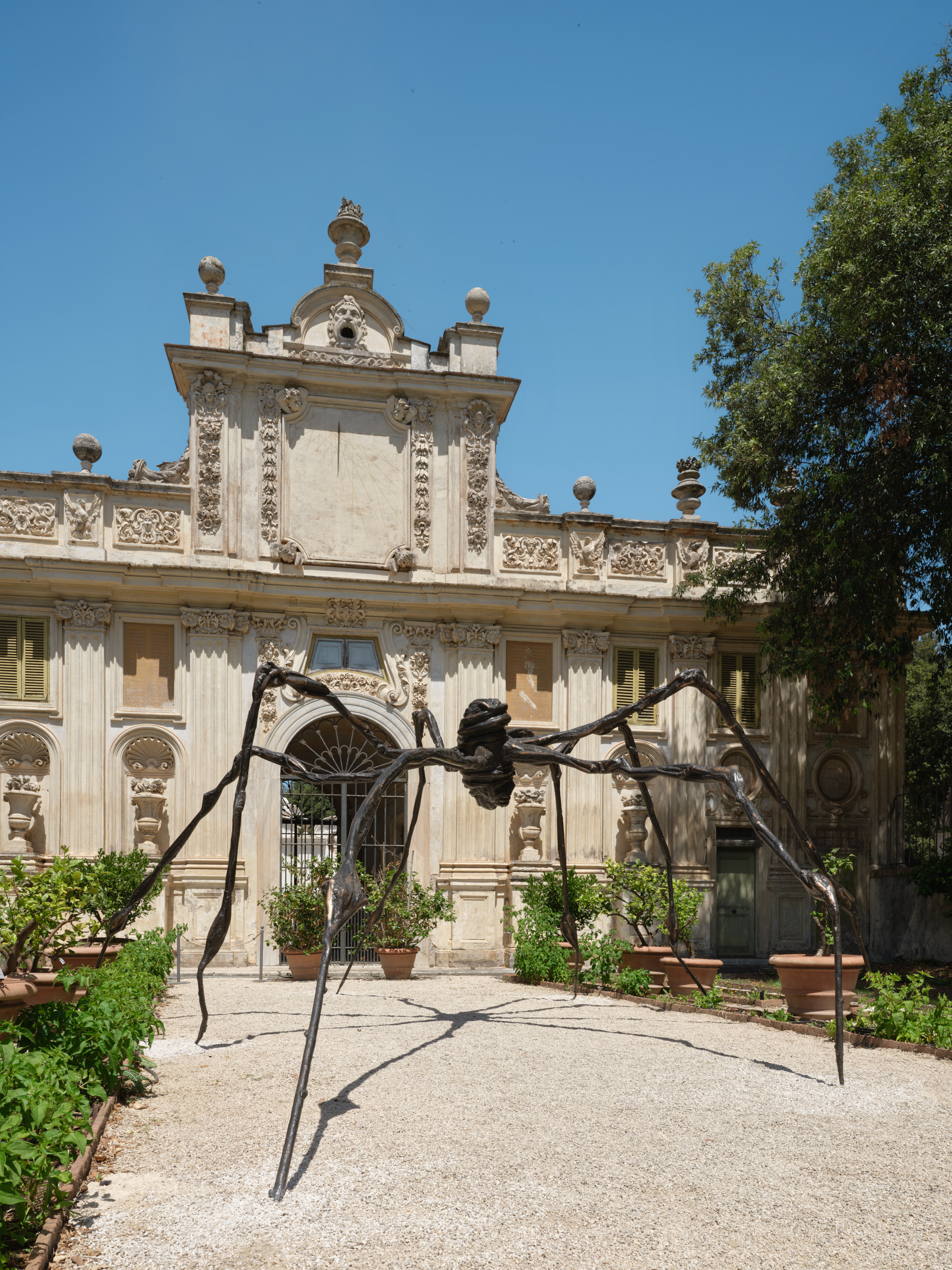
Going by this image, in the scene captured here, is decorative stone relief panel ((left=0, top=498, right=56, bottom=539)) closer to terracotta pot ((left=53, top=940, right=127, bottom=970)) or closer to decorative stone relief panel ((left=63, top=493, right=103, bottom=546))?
decorative stone relief panel ((left=63, top=493, right=103, bottom=546))

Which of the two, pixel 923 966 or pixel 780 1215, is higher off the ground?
pixel 780 1215

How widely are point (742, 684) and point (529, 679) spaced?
3.94 metres

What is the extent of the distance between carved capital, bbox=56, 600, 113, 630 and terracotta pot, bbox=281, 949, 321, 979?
5.75 metres

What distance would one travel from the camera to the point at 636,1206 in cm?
446

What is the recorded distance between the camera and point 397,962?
14.0 meters

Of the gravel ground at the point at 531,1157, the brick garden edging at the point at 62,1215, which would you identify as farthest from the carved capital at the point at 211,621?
the brick garden edging at the point at 62,1215

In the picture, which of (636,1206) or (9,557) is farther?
(9,557)

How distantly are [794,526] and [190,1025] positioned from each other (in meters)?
10.7

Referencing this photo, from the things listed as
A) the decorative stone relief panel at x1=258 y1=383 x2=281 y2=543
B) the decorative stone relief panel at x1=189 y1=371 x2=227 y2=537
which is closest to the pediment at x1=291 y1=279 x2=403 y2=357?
the decorative stone relief panel at x1=258 y1=383 x2=281 y2=543

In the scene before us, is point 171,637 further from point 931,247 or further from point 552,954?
point 931,247

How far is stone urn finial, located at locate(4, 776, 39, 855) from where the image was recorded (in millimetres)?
14375

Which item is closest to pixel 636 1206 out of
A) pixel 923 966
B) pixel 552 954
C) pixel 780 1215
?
pixel 780 1215

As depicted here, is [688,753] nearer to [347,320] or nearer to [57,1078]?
[347,320]

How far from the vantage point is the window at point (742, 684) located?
17.5 m
